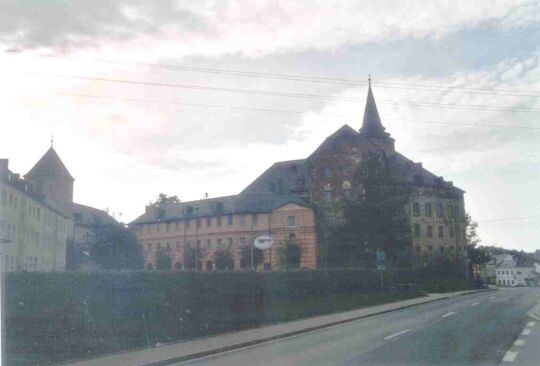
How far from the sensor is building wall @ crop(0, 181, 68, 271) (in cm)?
2542

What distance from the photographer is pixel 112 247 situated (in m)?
41.3

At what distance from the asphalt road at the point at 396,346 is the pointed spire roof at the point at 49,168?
15.2 metres

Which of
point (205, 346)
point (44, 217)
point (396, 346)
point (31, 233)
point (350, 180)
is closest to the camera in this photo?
point (396, 346)

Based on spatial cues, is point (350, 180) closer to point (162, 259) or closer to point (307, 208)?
point (307, 208)

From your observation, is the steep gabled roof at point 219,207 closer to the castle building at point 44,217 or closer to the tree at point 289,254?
the tree at point 289,254

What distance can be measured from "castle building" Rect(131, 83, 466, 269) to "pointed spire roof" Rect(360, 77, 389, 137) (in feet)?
0.50

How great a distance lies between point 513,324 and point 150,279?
12777 millimetres

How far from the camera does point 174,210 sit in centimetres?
8094

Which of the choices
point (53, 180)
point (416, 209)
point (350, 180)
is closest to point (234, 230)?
point (350, 180)

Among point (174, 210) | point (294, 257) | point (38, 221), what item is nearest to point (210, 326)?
point (38, 221)

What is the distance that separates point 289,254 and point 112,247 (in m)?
27.2

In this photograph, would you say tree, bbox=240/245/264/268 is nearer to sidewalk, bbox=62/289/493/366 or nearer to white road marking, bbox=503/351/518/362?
sidewalk, bbox=62/289/493/366

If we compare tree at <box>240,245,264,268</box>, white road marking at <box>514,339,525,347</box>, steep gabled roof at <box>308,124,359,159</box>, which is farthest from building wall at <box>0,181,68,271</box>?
steep gabled roof at <box>308,124,359,159</box>

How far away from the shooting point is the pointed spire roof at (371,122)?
9769 centimetres
